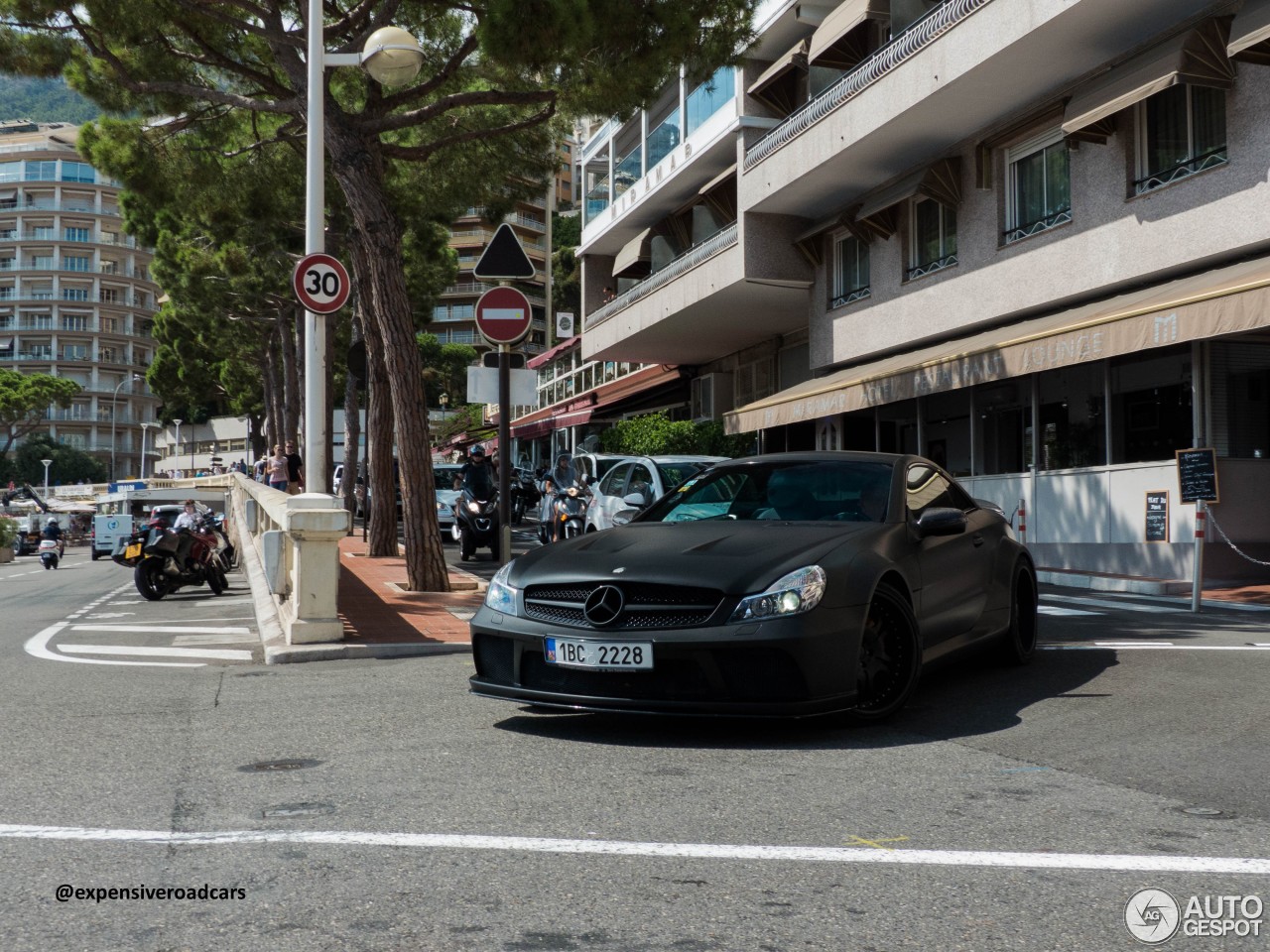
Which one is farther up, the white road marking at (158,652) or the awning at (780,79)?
the awning at (780,79)

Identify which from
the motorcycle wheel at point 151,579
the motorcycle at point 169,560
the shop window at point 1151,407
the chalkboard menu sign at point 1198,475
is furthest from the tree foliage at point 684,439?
the chalkboard menu sign at point 1198,475

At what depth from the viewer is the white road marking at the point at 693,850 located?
11.6ft

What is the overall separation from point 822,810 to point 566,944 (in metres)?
1.49

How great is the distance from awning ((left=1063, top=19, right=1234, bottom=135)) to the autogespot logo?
13.7 m

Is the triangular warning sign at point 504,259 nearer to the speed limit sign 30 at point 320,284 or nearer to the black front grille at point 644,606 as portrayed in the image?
the speed limit sign 30 at point 320,284

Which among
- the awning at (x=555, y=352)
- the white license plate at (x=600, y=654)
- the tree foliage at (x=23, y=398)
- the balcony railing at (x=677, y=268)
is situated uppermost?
the tree foliage at (x=23, y=398)

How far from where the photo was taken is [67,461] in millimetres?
121188

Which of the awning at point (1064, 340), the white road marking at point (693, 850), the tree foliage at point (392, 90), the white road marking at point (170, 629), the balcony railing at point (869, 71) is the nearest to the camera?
the white road marking at point (693, 850)

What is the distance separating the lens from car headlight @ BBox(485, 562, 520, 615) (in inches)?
228

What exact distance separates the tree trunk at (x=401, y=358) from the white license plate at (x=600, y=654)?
25.9ft

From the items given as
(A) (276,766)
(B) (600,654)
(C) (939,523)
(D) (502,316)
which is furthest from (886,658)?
(D) (502,316)

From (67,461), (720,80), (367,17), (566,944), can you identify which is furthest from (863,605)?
(67,461)

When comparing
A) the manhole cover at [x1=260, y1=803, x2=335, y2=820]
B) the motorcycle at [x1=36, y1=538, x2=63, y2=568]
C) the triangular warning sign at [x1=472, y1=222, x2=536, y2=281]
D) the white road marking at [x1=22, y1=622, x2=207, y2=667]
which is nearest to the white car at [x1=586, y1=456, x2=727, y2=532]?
the triangular warning sign at [x1=472, y1=222, x2=536, y2=281]

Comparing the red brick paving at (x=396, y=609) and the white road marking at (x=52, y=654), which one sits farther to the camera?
the red brick paving at (x=396, y=609)
